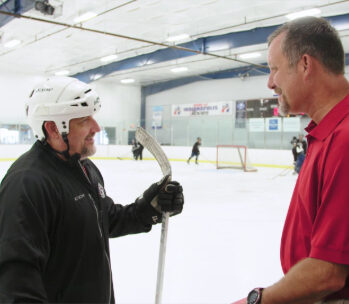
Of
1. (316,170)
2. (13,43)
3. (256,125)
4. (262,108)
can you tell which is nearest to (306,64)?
(316,170)

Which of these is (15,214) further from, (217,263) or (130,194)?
(130,194)

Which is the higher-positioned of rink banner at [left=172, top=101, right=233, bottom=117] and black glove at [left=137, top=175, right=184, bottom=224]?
rink banner at [left=172, top=101, right=233, bottom=117]

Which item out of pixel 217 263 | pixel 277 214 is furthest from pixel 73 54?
pixel 217 263

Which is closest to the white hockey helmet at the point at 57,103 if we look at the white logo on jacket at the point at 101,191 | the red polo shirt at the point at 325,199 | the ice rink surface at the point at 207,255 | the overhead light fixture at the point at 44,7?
the white logo on jacket at the point at 101,191

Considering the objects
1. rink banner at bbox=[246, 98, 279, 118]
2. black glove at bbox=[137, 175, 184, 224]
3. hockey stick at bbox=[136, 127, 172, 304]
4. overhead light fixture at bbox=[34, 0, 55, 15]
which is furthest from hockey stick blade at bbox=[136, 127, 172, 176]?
rink banner at bbox=[246, 98, 279, 118]

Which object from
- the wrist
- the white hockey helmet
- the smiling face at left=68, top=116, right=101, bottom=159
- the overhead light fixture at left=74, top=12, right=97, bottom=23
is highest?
the overhead light fixture at left=74, top=12, right=97, bottom=23

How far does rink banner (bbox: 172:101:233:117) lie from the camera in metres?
20.5

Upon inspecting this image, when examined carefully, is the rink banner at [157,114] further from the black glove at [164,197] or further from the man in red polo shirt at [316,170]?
the man in red polo shirt at [316,170]

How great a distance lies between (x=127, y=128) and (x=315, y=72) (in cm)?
2102

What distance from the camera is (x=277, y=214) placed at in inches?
235

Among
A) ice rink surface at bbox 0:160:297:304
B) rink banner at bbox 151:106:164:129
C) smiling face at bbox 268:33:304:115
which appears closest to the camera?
smiling face at bbox 268:33:304:115

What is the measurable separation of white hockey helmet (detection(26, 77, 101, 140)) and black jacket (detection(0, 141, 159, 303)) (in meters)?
0.11

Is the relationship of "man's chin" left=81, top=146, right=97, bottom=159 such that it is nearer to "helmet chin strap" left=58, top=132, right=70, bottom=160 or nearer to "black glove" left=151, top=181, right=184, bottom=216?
"helmet chin strap" left=58, top=132, right=70, bottom=160

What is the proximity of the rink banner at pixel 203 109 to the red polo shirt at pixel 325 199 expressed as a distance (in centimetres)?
1952
